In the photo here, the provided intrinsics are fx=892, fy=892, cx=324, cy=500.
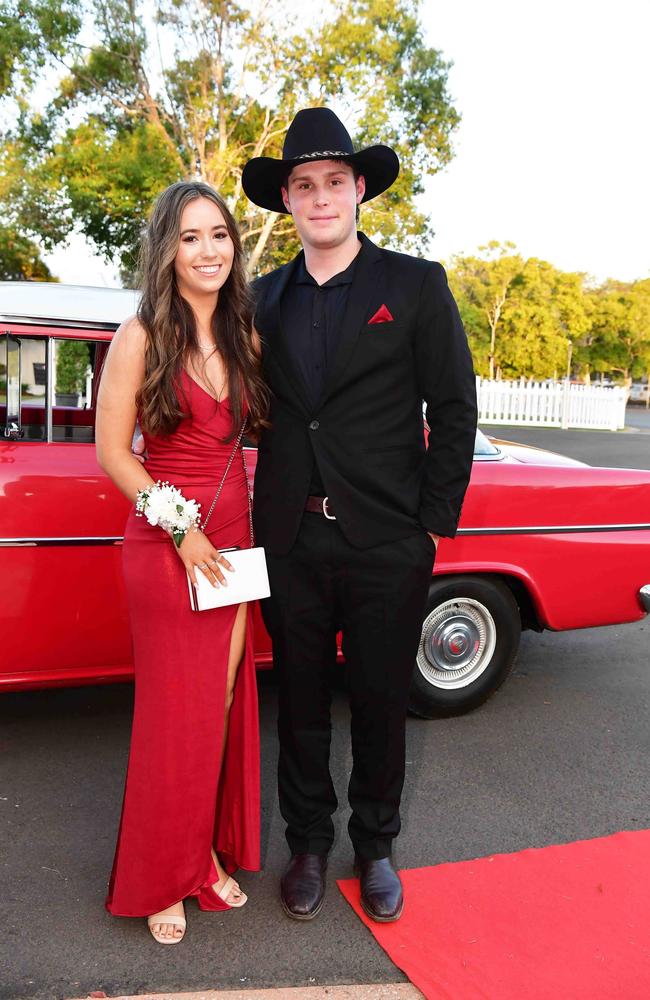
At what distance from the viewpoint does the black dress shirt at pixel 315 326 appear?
254cm

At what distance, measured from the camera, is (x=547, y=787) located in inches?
136

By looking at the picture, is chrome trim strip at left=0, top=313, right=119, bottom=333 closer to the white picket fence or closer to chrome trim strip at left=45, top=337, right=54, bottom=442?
chrome trim strip at left=45, top=337, right=54, bottom=442

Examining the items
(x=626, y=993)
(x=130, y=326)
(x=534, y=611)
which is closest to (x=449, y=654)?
(x=534, y=611)

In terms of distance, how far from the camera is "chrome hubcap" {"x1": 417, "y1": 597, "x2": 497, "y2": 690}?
393cm

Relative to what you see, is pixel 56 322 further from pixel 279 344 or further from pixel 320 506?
pixel 320 506

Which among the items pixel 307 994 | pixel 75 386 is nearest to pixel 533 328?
pixel 75 386

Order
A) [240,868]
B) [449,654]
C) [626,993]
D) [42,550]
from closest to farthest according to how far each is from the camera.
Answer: [626,993]
[240,868]
[42,550]
[449,654]

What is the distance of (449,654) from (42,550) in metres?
1.80

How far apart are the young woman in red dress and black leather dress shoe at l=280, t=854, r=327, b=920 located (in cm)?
26

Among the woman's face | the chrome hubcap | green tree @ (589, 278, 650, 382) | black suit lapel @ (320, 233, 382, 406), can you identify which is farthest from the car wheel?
green tree @ (589, 278, 650, 382)

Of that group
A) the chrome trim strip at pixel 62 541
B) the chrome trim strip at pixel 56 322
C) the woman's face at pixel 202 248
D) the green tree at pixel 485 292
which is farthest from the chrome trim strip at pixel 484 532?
the green tree at pixel 485 292

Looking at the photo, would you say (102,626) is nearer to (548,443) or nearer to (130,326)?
(130,326)

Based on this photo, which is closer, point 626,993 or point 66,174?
point 626,993

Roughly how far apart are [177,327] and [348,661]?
1112mm
